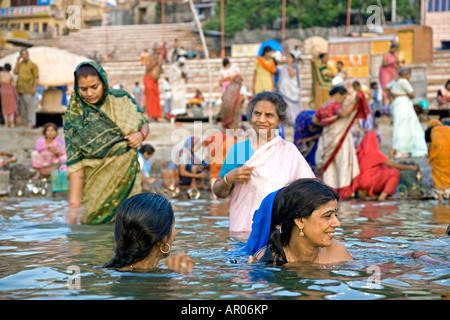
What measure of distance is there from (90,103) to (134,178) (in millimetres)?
848

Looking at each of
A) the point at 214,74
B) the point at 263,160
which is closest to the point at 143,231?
the point at 263,160

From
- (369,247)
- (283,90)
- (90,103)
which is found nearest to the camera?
(369,247)

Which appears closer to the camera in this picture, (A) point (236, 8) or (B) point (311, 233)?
(B) point (311, 233)

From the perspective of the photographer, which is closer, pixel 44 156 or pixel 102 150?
pixel 102 150

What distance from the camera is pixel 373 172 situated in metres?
10.6

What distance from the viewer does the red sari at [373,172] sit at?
10.5m

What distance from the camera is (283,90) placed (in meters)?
14.7

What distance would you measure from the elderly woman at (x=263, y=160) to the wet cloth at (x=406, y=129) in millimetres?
7340

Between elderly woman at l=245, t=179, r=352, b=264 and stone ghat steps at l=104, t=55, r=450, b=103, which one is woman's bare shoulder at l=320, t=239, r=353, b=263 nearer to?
elderly woman at l=245, t=179, r=352, b=264

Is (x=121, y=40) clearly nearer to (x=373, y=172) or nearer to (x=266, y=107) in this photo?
(x=373, y=172)

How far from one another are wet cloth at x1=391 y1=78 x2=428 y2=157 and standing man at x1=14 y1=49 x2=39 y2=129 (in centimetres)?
813

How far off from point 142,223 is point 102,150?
→ 268 cm
